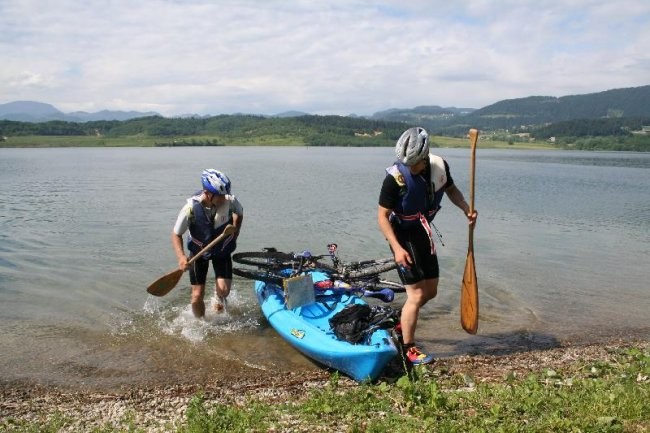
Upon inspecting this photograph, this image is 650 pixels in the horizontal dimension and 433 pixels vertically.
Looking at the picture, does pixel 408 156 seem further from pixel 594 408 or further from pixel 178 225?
pixel 178 225

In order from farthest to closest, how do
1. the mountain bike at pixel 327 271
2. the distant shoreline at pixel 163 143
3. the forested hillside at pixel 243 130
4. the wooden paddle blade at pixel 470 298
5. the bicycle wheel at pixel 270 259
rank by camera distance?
1. the forested hillside at pixel 243 130
2. the distant shoreline at pixel 163 143
3. the bicycle wheel at pixel 270 259
4. the mountain bike at pixel 327 271
5. the wooden paddle blade at pixel 470 298

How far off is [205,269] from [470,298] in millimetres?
4585

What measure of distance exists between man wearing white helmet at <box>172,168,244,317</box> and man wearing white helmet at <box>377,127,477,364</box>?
304cm

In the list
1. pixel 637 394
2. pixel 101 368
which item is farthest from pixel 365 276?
pixel 637 394

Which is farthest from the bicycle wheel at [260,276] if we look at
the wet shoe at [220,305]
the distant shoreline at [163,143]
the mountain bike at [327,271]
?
the distant shoreline at [163,143]

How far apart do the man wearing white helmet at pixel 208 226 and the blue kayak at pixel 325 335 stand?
3.74 feet

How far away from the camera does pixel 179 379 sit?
836cm

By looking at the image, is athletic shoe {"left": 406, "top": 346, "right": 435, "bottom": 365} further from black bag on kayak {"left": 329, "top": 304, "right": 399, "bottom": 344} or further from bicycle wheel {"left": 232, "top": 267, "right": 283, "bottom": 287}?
bicycle wheel {"left": 232, "top": 267, "right": 283, "bottom": 287}

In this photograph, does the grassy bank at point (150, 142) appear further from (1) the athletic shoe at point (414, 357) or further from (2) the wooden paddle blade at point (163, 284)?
(1) the athletic shoe at point (414, 357)

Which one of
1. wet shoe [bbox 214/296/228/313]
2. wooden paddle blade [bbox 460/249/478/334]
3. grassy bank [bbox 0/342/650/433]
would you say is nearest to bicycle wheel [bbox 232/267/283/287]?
wet shoe [bbox 214/296/228/313]

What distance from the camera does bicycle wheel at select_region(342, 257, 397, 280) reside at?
11.2m

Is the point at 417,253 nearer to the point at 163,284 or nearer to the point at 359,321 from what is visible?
the point at 359,321

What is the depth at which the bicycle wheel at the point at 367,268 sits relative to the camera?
36.8 ft

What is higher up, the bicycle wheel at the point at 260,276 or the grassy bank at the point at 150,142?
the grassy bank at the point at 150,142
